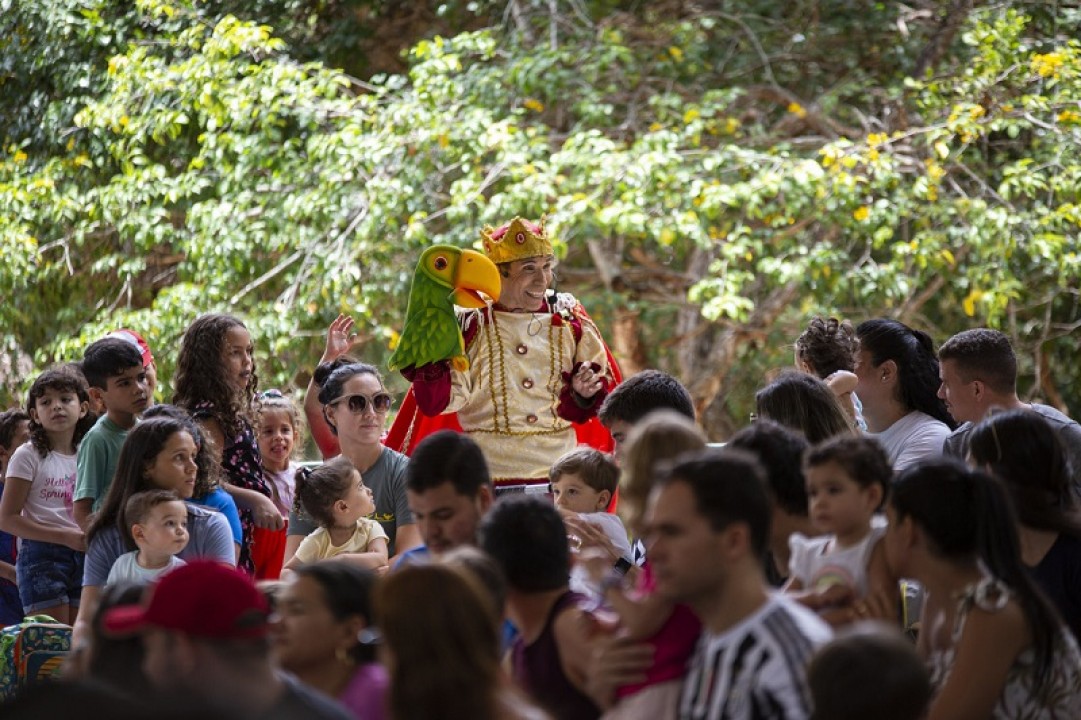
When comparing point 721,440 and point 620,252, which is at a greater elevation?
point 620,252

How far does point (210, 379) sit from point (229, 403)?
10 cm

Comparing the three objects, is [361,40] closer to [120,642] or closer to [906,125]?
[906,125]

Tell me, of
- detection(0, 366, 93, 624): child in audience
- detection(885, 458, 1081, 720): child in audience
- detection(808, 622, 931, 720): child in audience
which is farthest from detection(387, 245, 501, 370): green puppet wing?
detection(808, 622, 931, 720): child in audience

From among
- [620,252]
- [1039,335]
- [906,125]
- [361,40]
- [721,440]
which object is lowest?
[721,440]

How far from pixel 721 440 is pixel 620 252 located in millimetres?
1541

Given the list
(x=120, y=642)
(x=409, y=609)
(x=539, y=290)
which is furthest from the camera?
(x=539, y=290)

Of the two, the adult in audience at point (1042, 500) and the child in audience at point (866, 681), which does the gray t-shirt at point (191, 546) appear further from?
the child in audience at point (866, 681)

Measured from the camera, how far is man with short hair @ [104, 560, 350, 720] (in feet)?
7.38

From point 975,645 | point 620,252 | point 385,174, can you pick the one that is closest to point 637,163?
point 385,174

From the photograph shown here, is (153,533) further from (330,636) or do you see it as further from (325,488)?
(330,636)

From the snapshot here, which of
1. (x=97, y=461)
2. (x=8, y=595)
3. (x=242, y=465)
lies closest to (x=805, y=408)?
(x=242, y=465)

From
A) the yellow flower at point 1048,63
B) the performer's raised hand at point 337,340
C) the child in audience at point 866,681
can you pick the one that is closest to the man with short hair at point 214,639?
the child in audience at point 866,681

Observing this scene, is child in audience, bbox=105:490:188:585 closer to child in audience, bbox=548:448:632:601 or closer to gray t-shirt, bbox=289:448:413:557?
gray t-shirt, bbox=289:448:413:557

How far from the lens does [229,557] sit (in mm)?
4148
